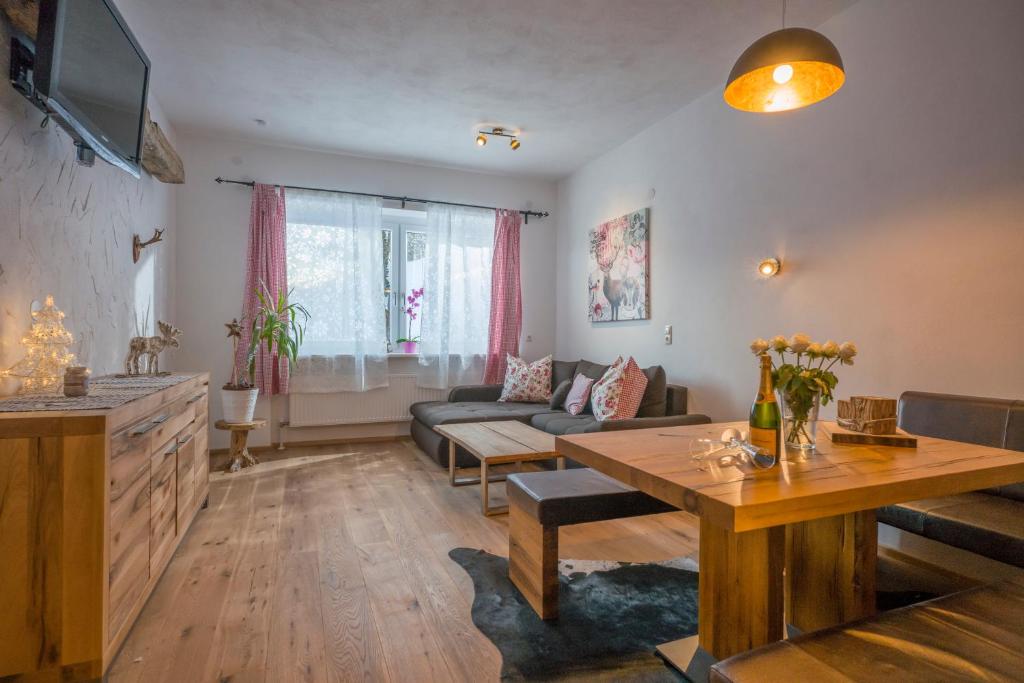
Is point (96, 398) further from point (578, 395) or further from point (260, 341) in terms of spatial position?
point (578, 395)

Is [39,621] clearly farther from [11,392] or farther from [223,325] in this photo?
[223,325]

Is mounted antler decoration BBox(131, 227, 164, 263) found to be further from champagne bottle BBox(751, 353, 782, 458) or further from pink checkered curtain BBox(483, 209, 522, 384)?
champagne bottle BBox(751, 353, 782, 458)

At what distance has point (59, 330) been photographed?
2.06m

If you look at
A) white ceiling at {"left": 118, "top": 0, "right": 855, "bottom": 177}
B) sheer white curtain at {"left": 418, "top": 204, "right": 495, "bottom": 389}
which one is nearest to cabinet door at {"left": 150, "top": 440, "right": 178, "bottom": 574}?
white ceiling at {"left": 118, "top": 0, "right": 855, "bottom": 177}

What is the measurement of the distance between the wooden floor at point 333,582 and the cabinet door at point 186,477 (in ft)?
0.54

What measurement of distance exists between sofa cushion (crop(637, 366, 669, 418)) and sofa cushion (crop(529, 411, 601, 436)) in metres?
0.39

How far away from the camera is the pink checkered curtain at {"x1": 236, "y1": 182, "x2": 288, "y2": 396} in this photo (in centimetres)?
461

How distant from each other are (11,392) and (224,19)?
2185 millimetres

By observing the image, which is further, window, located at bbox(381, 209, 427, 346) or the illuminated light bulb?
window, located at bbox(381, 209, 427, 346)

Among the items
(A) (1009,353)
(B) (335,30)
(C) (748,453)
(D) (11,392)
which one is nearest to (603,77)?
(B) (335,30)

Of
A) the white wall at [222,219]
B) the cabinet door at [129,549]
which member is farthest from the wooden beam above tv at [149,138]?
the cabinet door at [129,549]

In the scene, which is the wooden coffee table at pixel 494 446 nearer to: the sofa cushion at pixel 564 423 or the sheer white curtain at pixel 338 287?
the sofa cushion at pixel 564 423

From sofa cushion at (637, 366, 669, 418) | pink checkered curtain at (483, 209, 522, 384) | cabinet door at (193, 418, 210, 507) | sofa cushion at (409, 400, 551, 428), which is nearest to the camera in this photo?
cabinet door at (193, 418, 210, 507)

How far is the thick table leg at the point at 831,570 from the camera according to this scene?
1.67 m
